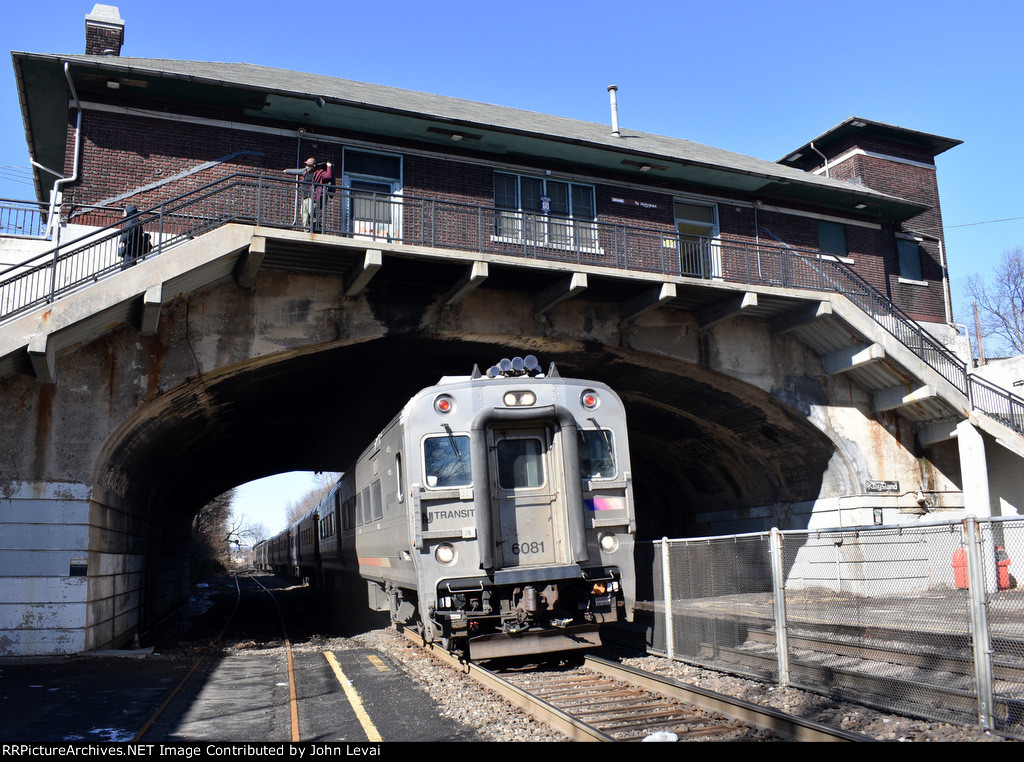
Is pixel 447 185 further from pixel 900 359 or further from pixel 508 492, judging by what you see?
pixel 900 359

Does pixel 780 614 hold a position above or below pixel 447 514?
below

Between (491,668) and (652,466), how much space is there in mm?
14528

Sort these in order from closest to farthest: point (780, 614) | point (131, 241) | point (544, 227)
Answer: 1. point (780, 614)
2. point (131, 241)
3. point (544, 227)

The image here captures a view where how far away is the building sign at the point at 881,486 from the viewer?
1752 cm

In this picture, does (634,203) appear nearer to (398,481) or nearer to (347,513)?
(347,513)

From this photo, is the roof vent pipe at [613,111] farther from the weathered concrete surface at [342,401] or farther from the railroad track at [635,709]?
the railroad track at [635,709]

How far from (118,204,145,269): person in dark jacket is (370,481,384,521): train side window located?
5.13 m

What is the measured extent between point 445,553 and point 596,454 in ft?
7.75

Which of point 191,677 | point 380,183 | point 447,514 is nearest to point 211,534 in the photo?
point 380,183

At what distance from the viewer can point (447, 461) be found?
32.9 feet

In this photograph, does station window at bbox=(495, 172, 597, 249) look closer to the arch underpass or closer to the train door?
the arch underpass

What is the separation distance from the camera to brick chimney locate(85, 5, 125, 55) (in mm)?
17984

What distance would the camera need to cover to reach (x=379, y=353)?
1636cm
